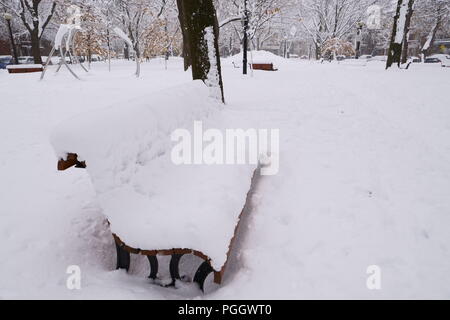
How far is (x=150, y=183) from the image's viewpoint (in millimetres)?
2342

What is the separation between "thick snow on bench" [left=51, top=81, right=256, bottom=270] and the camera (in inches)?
75.0

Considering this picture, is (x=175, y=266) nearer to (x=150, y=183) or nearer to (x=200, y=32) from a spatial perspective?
(x=150, y=183)

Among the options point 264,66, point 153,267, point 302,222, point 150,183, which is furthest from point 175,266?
point 264,66

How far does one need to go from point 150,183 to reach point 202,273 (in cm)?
80

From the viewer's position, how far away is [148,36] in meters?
19.2

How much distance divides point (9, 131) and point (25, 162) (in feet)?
5.82

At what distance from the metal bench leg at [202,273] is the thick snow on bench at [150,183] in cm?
23

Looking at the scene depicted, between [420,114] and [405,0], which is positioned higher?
[405,0]

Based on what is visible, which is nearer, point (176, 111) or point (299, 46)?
point (176, 111)
